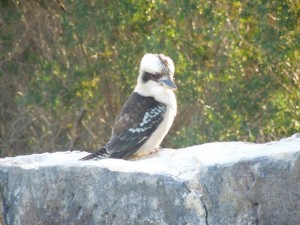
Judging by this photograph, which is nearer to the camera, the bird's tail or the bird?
the bird's tail

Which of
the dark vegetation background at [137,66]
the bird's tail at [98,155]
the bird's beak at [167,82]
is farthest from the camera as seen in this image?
the dark vegetation background at [137,66]

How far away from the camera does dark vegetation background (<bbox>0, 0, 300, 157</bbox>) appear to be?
10.3 meters

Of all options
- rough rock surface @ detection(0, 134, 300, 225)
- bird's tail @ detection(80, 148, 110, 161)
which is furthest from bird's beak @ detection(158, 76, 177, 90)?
rough rock surface @ detection(0, 134, 300, 225)

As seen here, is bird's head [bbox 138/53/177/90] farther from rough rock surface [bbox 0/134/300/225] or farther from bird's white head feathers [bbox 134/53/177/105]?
rough rock surface [bbox 0/134/300/225]

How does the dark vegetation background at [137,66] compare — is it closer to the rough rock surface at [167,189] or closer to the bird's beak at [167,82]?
the bird's beak at [167,82]

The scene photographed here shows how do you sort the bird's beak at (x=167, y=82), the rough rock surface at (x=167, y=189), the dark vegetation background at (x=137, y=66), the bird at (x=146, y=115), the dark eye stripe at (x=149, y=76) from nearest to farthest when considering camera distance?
the rough rock surface at (x=167, y=189), the bird at (x=146, y=115), the bird's beak at (x=167, y=82), the dark eye stripe at (x=149, y=76), the dark vegetation background at (x=137, y=66)

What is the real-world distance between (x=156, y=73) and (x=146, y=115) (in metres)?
0.36

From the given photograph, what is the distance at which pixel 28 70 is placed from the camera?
43.5 ft

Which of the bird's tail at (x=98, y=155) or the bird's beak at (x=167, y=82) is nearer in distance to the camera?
the bird's tail at (x=98, y=155)

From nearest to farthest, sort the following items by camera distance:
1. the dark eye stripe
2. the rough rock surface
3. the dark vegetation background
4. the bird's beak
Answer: the rough rock surface < the bird's beak < the dark eye stripe < the dark vegetation background

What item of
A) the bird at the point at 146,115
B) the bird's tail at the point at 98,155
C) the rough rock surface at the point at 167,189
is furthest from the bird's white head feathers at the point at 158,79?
the rough rock surface at the point at 167,189

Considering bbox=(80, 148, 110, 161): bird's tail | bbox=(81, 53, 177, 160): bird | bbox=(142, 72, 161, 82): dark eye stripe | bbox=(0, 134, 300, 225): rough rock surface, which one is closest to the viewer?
bbox=(0, 134, 300, 225): rough rock surface

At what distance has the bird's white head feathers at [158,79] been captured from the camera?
7445 millimetres

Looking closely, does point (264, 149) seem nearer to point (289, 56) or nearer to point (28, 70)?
point (289, 56)
